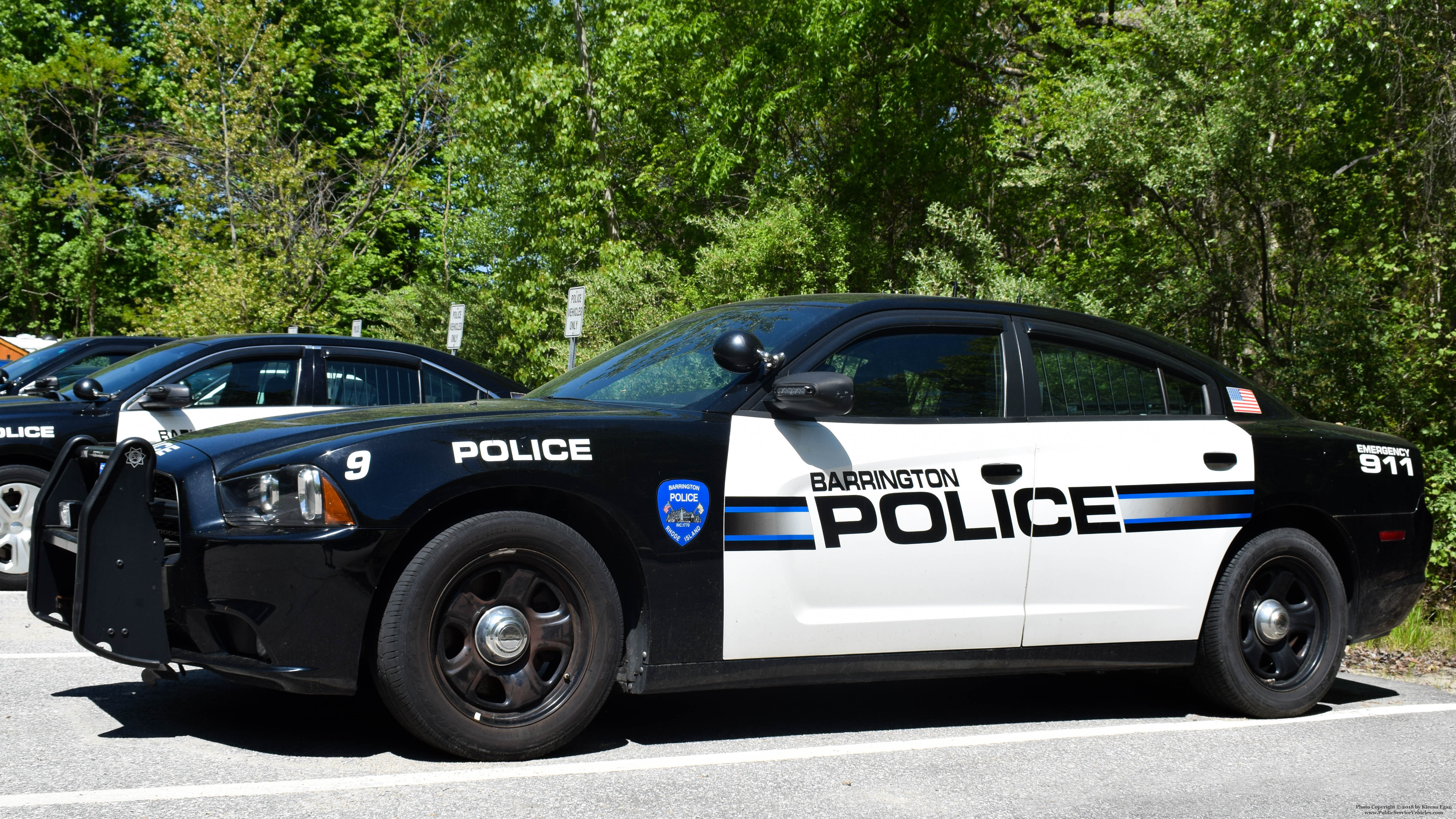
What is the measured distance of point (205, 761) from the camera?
12.5ft

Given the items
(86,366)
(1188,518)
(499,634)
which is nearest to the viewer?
(499,634)

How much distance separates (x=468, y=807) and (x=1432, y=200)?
34.6 ft

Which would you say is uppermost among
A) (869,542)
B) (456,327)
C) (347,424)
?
(456,327)

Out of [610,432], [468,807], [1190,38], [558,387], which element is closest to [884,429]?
[610,432]

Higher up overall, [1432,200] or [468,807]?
[1432,200]

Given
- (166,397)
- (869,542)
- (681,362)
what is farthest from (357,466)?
(166,397)

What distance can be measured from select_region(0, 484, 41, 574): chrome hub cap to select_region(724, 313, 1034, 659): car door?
238 inches

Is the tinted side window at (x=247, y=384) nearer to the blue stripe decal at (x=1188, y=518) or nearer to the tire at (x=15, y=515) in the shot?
the tire at (x=15, y=515)

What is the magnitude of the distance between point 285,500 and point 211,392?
15.2 feet

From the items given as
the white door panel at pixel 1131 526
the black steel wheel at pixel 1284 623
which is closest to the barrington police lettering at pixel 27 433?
the white door panel at pixel 1131 526

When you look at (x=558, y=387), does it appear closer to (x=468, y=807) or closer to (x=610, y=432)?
(x=610, y=432)

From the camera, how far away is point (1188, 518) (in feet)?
16.6

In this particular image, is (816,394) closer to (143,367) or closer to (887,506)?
(887,506)

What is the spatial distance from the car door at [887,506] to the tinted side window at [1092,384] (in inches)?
6.0
